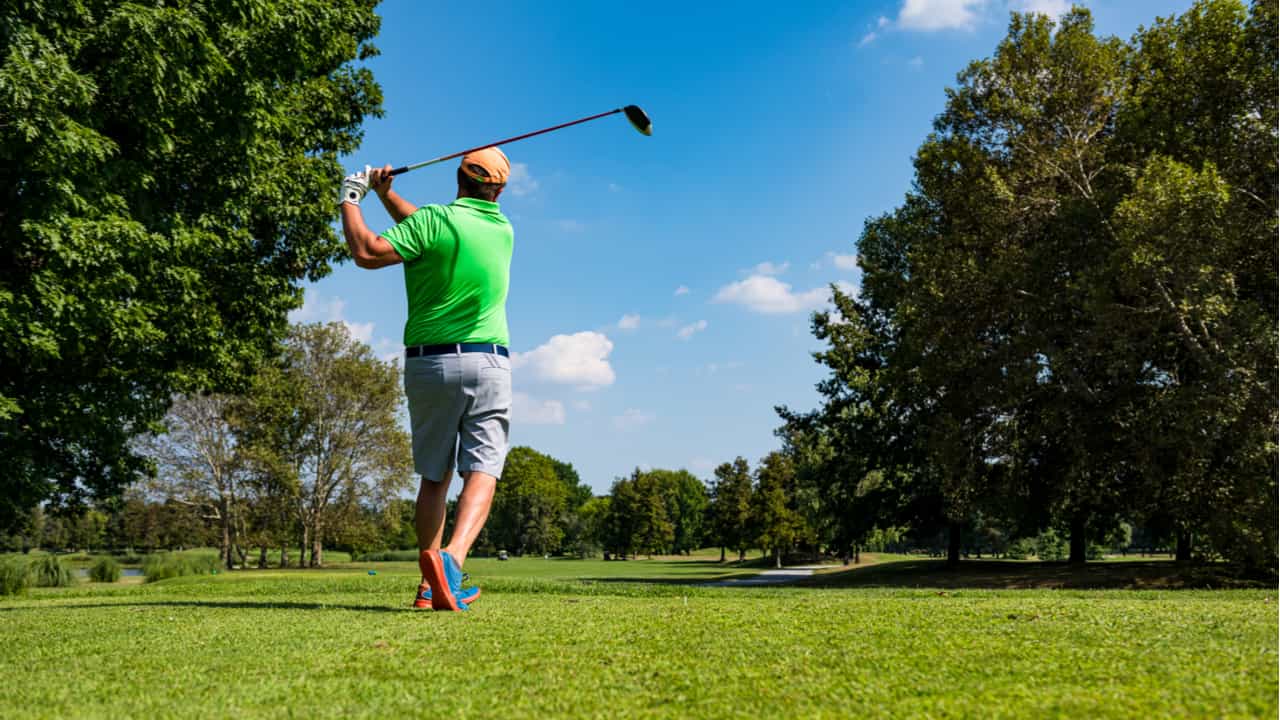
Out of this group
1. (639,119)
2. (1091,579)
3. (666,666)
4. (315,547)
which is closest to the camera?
(666,666)

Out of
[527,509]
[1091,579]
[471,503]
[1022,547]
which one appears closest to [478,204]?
[471,503]

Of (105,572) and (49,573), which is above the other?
(49,573)

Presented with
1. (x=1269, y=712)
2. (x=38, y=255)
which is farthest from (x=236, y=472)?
(x=1269, y=712)

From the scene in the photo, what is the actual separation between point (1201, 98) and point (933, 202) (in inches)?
279

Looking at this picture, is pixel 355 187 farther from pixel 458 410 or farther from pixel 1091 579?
pixel 1091 579

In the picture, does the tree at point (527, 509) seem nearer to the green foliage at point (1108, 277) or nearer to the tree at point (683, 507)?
the tree at point (683, 507)

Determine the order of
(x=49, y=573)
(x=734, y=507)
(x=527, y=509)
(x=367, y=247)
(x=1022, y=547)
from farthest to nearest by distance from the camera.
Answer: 1. (x=527, y=509)
2. (x=1022, y=547)
3. (x=734, y=507)
4. (x=49, y=573)
5. (x=367, y=247)

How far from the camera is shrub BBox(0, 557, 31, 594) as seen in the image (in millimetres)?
17344

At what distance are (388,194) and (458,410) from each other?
1.50 m

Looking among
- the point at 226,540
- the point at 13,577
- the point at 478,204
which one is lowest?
the point at 226,540

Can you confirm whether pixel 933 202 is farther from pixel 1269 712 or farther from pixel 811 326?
pixel 1269 712

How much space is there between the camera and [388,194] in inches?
208

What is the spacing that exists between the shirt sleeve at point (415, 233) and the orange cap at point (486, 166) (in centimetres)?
42

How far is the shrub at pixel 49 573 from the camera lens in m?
21.3
